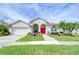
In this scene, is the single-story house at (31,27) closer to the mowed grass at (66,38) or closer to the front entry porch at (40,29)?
the front entry porch at (40,29)

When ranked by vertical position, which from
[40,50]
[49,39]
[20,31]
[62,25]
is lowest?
[40,50]

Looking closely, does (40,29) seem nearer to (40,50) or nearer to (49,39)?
(49,39)

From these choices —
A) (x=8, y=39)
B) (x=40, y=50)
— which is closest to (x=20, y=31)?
(x=8, y=39)

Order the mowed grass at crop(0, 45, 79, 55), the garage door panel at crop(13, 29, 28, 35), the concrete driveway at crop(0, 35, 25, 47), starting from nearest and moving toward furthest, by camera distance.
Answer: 1. the mowed grass at crop(0, 45, 79, 55)
2. the concrete driveway at crop(0, 35, 25, 47)
3. the garage door panel at crop(13, 29, 28, 35)

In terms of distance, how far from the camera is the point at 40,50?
4723 mm

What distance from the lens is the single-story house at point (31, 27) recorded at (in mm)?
4852

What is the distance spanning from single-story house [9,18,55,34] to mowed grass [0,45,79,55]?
1.02ft

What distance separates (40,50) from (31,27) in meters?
0.48

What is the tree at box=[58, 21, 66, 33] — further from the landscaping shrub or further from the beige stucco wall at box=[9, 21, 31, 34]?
the landscaping shrub

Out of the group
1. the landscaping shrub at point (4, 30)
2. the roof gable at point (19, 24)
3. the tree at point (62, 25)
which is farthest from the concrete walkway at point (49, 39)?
the landscaping shrub at point (4, 30)

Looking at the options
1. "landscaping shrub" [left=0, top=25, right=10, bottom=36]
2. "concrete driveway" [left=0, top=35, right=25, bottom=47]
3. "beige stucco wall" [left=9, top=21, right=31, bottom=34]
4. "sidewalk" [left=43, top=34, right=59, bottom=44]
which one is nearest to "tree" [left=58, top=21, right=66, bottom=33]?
"sidewalk" [left=43, top=34, right=59, bottom=44]

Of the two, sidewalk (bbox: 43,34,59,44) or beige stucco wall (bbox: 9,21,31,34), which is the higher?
beige stucco wall (bbox: 9,21,31,34)

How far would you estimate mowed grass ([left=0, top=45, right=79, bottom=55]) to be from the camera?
468cm

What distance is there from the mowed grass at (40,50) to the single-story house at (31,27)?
0.31 meters
